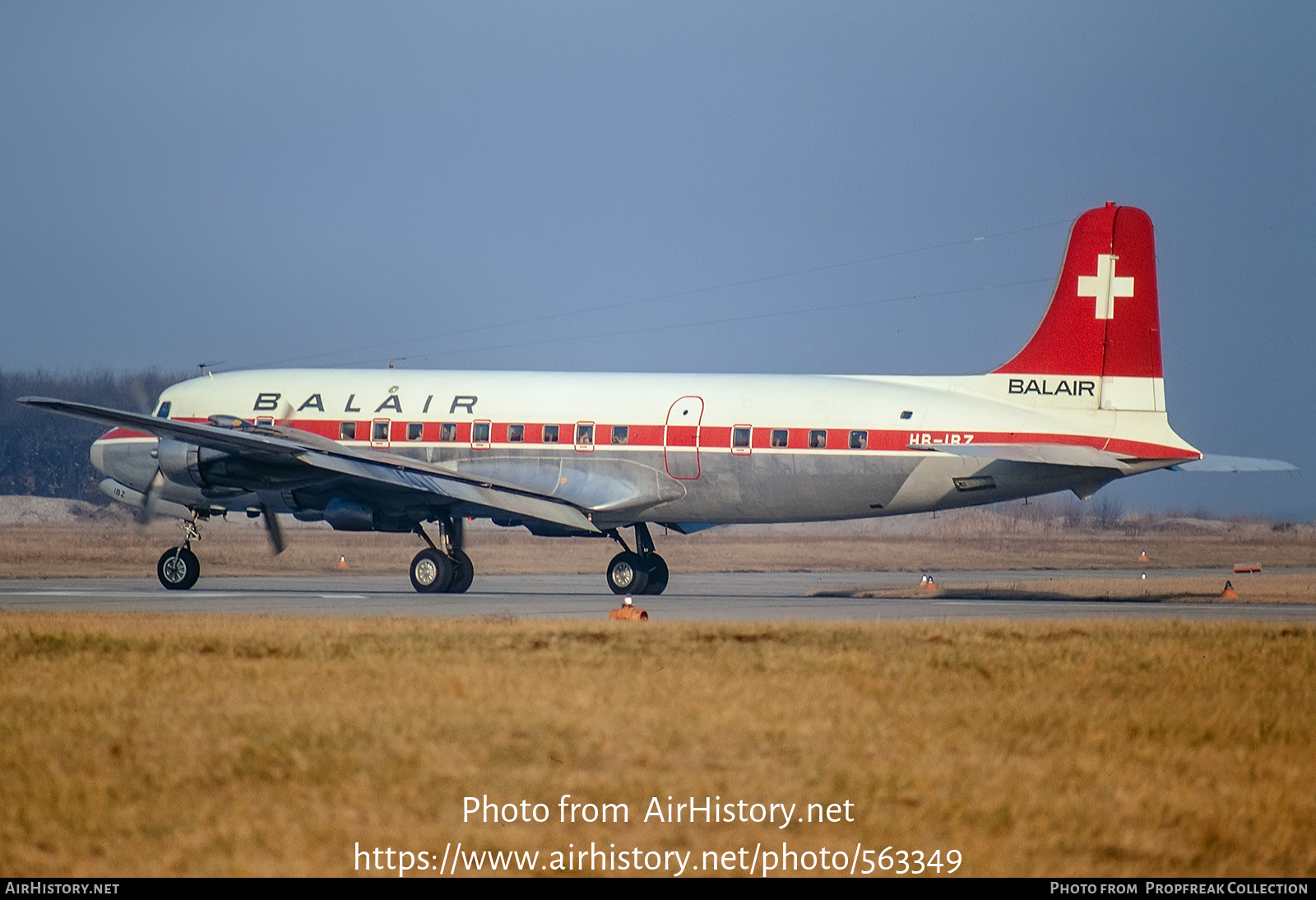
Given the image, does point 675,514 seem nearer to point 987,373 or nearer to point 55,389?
point 987,373

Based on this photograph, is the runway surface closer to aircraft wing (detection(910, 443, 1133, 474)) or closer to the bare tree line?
aircraft wing (detection(910, 443, 1133, 474))

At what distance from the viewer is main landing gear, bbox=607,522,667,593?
1283 inches

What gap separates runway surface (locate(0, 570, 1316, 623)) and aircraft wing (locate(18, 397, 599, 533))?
1982 millimetres

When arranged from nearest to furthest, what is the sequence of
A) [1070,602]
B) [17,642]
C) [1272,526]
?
[17,642] → [1070,602] → [1272,526]

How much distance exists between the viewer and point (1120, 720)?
38.6ft

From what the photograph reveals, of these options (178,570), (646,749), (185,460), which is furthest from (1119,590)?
(646,749)

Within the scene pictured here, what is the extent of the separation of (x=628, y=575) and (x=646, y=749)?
22.3 metres

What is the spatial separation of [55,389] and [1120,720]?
137m

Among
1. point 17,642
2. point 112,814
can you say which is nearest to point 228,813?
point 112,814

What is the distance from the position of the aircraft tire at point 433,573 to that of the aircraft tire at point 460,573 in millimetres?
168

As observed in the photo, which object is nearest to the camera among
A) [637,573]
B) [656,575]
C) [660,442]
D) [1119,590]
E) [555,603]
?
[555,603]

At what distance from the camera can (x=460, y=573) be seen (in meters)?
32.0

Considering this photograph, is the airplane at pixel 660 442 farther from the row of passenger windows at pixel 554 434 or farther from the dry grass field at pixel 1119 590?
the dry grass field at pixel 1119 590

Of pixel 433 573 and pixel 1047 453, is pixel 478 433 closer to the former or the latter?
pixel 433 573
